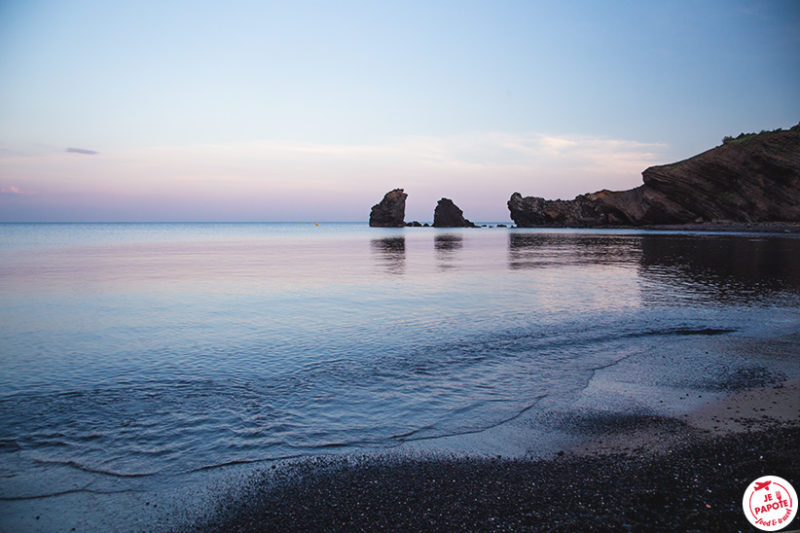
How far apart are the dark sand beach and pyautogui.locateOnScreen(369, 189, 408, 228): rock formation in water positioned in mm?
172467

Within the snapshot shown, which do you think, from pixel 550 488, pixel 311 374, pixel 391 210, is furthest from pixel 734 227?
pixel 391 210

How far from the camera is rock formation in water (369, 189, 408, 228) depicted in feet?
578

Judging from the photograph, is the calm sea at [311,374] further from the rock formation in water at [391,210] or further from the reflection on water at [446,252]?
the rock formation in water at [391,210]

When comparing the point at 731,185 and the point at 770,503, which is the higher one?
the point at 731,185

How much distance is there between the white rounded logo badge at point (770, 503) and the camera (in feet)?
13.2

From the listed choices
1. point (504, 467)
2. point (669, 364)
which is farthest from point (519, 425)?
point (669, 364)

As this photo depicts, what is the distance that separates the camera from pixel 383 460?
545 centimetres

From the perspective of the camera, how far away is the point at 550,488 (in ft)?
15.2

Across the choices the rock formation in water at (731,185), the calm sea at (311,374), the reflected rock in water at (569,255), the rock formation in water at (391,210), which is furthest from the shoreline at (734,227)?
the rock formation in water at (391,210)

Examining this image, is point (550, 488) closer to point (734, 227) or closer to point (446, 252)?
point (446, 252)

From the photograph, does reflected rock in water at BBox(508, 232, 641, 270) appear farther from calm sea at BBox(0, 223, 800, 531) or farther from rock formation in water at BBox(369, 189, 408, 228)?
rock formation in water at BBox(369, 189, 408, 228)

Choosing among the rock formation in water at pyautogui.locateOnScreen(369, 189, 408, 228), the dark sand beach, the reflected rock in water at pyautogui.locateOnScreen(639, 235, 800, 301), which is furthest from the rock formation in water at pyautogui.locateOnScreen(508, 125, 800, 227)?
the dark sand beach

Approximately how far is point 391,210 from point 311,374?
172419 millimetres

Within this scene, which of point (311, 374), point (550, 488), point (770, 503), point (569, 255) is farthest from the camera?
point (569, 255)
